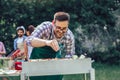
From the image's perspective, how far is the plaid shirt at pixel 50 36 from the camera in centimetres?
497

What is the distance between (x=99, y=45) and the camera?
715 inches

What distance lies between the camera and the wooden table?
14.1ft

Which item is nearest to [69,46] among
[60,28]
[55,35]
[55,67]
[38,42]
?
[55,35]

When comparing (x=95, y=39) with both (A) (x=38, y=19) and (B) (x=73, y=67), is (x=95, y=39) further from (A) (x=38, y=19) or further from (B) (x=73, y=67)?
(B) (x=73, y=67)

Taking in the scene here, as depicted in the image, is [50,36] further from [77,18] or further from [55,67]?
[77,18]

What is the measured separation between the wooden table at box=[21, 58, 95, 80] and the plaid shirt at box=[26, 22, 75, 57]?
0.58 m

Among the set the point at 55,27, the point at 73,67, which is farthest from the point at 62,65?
the point at 55,27

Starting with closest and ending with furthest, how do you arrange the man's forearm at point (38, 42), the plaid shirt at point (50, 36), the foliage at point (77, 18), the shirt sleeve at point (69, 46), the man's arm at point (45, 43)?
the man's arm at point (45, 43) → the man's forearm at point (38, 42) → the plaid shirt at point (50, 36) → the shirt sleeve at point (69, 46) → the foliage at point (77, 18)

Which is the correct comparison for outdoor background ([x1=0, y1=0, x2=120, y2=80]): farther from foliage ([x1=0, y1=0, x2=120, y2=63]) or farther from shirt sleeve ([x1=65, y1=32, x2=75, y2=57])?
shirt sleeve ([x1=65, y1=32, x2=75, y2=57])

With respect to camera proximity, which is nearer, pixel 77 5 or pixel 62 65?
pixel 62 65

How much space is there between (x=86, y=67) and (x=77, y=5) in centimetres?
1357

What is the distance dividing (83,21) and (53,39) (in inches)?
513

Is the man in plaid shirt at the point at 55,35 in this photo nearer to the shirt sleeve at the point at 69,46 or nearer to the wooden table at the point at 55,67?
the shirt sleeve at the point at 69,46

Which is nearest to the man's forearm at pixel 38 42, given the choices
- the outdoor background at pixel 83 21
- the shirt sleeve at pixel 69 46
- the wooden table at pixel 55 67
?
the wooden table at pixel 55 67
